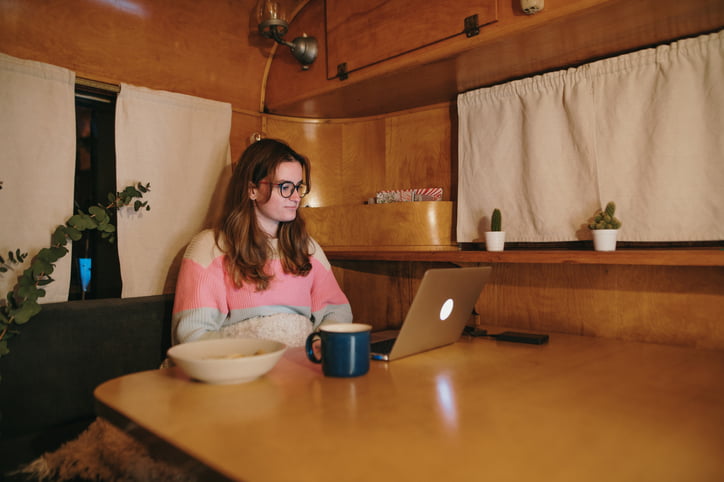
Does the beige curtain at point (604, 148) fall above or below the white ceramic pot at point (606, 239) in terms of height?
above

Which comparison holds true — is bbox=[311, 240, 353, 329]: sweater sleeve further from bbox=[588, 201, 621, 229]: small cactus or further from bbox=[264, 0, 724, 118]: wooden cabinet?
bbox=[588, 201, 621, 229]: small cactus

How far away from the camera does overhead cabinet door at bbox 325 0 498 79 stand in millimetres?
1554

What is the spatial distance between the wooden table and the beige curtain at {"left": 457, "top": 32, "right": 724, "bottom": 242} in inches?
Answer: 20.9

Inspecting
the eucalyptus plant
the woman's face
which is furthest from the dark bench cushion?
the woman's face

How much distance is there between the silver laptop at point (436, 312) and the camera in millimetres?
1147

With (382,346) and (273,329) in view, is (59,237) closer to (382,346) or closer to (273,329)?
(273,329)

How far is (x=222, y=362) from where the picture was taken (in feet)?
3.09

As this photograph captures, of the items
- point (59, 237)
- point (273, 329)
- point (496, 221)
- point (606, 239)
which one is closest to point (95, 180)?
point (59, 237)

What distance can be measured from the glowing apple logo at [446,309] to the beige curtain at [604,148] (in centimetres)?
64

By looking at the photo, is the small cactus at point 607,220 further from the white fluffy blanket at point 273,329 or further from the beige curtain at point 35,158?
the beige curtain at point 35,158

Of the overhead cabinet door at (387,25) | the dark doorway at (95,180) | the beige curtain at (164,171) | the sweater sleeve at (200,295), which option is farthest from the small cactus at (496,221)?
the dark doorway at (95,180)

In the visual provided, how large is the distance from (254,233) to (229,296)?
0.82ft

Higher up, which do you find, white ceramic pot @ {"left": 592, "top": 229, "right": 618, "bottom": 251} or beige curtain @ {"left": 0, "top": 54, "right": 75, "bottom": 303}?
beige curtain @ {"left": 0, "top": 54, "right": 75, "bottom": 303}

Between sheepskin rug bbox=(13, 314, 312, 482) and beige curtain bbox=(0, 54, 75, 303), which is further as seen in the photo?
beige curtain bbox=(0, 54, 75, 303)
